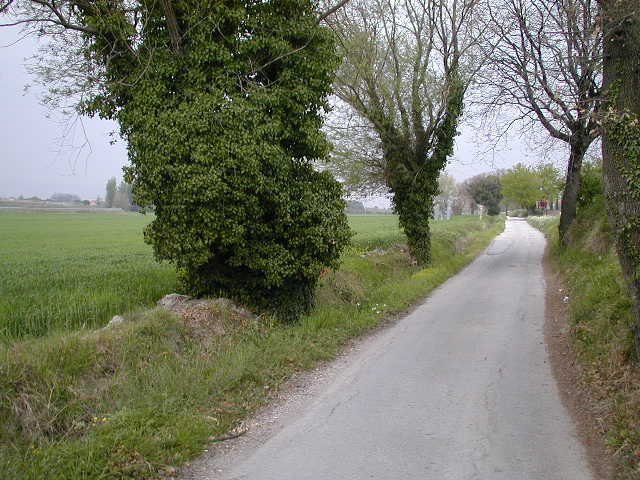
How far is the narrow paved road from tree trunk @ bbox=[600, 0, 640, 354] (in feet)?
6.00

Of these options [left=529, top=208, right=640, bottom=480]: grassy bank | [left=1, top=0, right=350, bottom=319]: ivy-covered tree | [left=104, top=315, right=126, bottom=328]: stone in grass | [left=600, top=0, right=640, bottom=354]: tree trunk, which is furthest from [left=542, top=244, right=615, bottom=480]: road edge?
[left=104, top=315, right=126, bottom=328]: stone in grass

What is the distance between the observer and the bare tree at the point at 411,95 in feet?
60.2

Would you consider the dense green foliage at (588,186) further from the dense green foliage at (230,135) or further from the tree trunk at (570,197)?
the dense green foliage at (230,135)

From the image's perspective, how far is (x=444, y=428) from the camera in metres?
5.48

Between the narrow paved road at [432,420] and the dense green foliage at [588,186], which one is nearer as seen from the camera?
the narrow paved road at [432,420]

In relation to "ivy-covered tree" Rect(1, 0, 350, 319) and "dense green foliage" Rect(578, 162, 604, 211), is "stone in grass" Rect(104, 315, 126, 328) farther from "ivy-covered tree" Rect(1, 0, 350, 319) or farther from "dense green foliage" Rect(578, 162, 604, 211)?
"dense green foliage" Rect(578, 162, 604, 211)

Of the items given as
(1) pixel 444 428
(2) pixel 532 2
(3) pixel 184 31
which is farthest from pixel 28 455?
(2) pixel 532 2

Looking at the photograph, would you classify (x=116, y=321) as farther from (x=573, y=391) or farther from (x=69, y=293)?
(x=573, y=391)

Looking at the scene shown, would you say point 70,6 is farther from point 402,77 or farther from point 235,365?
point 402,77

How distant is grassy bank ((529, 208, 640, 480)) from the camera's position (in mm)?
4906

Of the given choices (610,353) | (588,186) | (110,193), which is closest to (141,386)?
(610,353)

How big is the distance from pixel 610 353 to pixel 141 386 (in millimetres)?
6134

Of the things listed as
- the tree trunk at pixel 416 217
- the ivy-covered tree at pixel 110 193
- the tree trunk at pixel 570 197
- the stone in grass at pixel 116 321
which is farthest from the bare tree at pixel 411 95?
the ivy-covered tree at pixel 110 193

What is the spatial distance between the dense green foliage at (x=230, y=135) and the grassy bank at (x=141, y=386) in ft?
4.08
